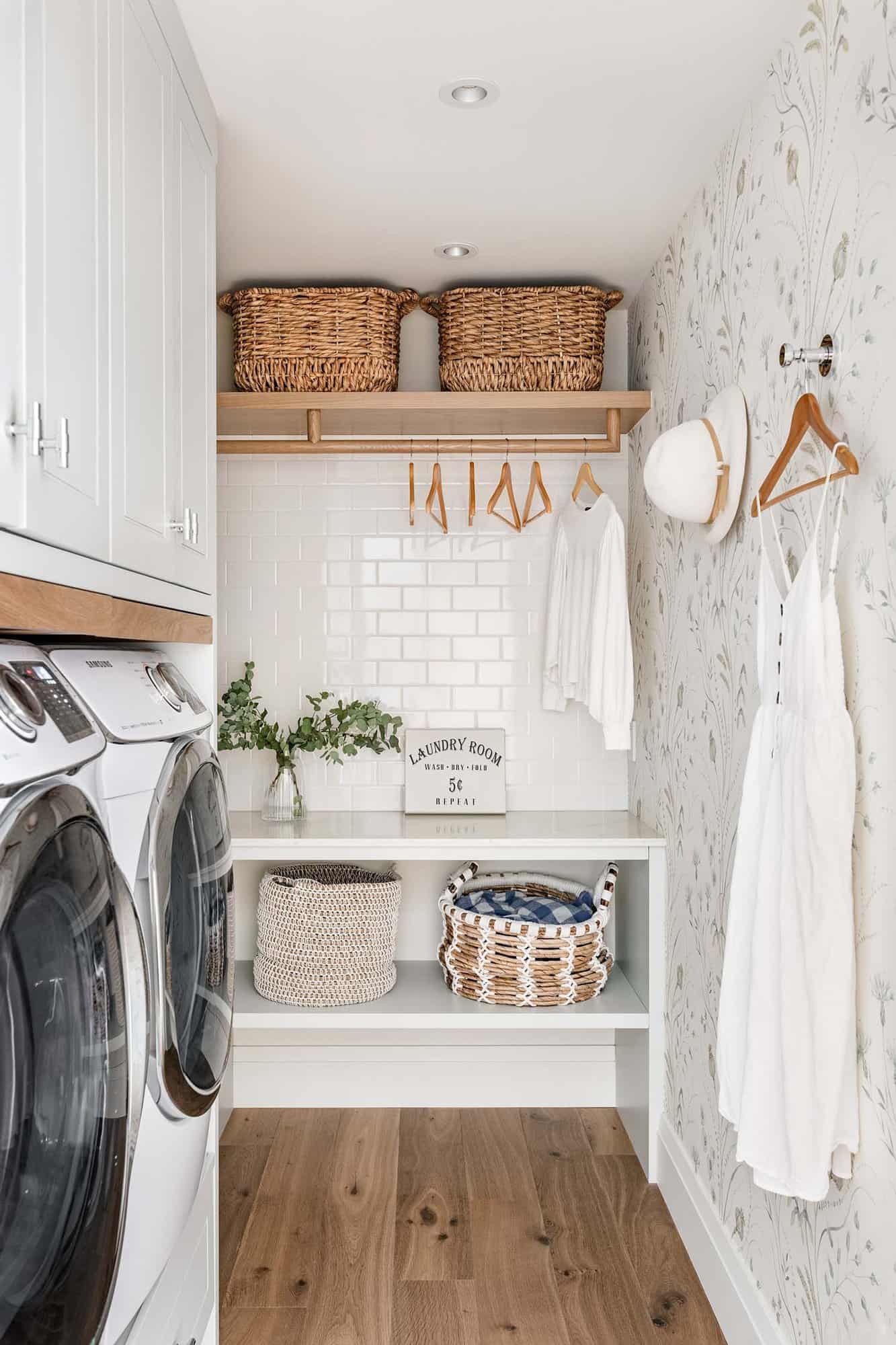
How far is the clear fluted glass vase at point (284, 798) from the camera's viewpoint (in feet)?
9.95

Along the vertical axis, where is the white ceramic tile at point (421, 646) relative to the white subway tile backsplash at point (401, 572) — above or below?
below

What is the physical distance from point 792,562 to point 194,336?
117 centimetres

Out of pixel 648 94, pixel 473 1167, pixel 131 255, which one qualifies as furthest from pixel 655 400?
pixel 473 1167

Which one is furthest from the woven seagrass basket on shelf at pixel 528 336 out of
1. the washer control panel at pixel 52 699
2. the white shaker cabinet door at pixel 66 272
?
the washer control panel at pixel 52 699

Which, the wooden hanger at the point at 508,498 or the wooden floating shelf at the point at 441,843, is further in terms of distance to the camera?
the wooden hanger at the point at 508,498

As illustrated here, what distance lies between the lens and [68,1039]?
3.40 ft

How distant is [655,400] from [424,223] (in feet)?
2.63

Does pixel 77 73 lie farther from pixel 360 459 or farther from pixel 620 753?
pixel 620 753

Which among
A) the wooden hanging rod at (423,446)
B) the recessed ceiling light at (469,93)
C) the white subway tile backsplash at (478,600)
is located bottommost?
the white subway tile backsplash at (478,600)

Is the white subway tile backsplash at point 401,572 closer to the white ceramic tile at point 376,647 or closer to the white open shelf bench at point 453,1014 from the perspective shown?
the white ceramic tile at point 376,647

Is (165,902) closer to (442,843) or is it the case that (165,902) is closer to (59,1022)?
(59,1022)

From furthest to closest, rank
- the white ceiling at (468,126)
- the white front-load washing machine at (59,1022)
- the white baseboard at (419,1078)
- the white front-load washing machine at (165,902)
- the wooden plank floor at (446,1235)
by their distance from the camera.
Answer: the white baseboard at (419,1078) → the wooden plank floor at (446,1235) → the white ceiling at (468,126) → the white front-load washing machine at (165,902) → the white front-load washing machine at (59,1022)

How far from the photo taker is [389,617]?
10.8 feet

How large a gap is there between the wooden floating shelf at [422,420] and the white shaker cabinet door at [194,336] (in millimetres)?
807
